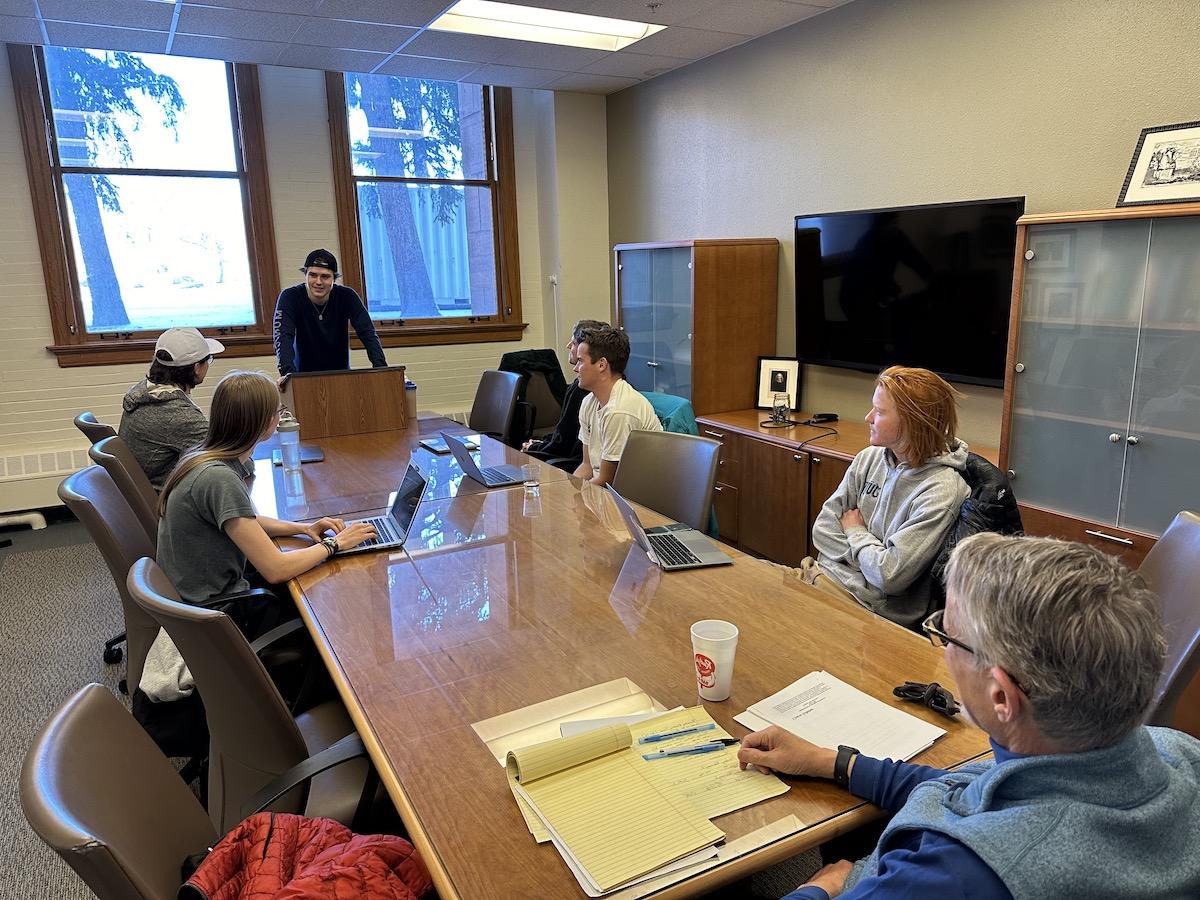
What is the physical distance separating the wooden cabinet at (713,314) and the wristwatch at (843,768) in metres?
3.38

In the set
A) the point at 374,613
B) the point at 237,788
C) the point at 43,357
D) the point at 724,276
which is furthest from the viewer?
the point at 43,357

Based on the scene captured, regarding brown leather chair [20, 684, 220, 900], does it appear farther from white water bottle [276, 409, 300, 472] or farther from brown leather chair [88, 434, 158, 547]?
white water bottle [276, 409, 300, 472]

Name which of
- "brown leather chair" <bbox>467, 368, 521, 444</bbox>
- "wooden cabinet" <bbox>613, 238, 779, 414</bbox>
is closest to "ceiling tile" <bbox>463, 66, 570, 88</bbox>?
"wooden cabinet" <bbox>613, 238, 779, 414</bbox>

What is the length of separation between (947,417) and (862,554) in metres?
0.43

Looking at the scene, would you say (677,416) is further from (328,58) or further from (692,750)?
(328,58)

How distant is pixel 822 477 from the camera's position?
366 cm

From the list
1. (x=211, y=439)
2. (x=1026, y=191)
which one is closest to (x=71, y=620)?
(x=211, y=439)

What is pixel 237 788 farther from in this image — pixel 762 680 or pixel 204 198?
pixel 204 198

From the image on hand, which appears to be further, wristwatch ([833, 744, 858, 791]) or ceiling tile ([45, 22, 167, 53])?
ceiling tile ([45, 22, 167, 53])

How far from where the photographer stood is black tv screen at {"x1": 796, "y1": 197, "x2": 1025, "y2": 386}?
335 centimetres

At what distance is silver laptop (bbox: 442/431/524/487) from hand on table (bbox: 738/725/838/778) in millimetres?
1821

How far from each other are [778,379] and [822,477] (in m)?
1.07

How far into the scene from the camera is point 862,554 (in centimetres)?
220

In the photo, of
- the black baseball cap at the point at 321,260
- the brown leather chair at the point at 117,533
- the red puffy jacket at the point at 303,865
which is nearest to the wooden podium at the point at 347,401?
the black baseball cap at the point at 321,260
